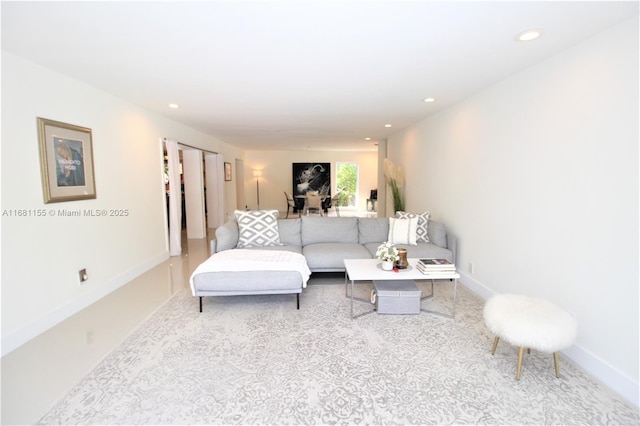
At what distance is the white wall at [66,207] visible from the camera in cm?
233

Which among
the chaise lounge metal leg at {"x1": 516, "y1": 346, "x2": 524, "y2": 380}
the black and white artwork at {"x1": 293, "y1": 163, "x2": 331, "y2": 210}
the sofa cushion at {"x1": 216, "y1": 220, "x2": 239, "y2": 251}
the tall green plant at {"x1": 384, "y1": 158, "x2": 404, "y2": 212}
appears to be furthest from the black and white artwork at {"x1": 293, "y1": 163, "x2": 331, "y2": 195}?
the chaise lounge metal leg at {"x1": 516, "y1": 346, "x2": 524, "y2": 380}

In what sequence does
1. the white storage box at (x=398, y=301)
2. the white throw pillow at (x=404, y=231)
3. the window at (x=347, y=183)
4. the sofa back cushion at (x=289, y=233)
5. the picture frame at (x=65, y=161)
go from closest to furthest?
1. the picture frame at (x=65, y=161)
2. the white storage box at (x=398, y=301)
3. the white throw pillow at (x=404, y=231)
4. the sofa back cushion at (x=289, y=233)
5. the window at (x=347, y=183)

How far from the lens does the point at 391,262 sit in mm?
2889

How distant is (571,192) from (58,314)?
4.38m

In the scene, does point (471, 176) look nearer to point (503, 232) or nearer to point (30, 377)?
point (503, 232)

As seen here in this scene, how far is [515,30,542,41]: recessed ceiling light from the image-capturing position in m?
1.97

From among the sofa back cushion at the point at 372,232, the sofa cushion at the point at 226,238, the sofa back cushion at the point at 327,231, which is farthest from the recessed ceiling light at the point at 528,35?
the sofa cushion at the point at 226,238

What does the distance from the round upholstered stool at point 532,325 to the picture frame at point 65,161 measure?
376cm

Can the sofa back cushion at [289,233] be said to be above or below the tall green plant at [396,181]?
below

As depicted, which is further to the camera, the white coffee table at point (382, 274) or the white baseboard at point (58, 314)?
the white coffee table at point (382, 274)

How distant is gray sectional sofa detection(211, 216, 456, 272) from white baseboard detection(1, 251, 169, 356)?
3.84ft

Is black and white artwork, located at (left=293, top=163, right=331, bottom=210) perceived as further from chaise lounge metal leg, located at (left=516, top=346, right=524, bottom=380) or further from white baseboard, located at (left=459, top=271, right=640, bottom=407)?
chaise lounge metal leg, located at (left=516, top=346, right=524, bottom=380)

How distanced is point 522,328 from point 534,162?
1467 mm

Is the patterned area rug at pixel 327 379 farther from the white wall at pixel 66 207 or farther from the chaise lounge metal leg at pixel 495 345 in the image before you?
the white wall at pixel 66 207
